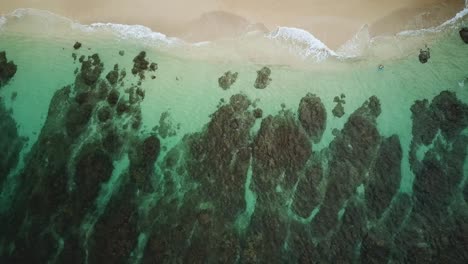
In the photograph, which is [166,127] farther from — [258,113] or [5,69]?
[5,69]

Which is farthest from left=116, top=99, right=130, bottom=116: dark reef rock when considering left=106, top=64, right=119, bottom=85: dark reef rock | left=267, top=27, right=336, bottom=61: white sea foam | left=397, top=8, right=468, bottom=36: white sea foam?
left=397, top=8, right=468, bottom=36: white sea foam

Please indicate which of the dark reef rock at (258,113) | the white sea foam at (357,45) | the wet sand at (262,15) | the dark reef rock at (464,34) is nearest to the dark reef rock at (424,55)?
the wet sand at (262,15)

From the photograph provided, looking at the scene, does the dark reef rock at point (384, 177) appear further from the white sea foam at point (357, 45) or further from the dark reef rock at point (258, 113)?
the dark reef rock at point (258, 113)

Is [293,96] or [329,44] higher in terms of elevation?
[329,44]

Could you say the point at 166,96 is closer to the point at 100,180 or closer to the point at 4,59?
the point at 100,180

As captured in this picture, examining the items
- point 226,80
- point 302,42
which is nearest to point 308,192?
point 226,80

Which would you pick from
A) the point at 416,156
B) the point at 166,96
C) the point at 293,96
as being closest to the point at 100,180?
the point at 166,96
